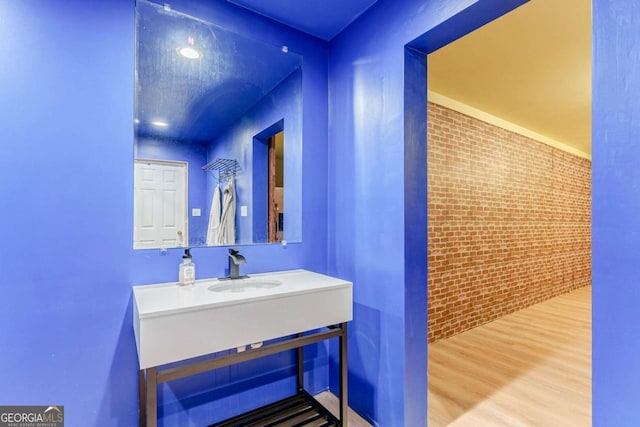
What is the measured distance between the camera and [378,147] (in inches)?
70.7

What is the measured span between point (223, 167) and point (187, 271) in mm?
660

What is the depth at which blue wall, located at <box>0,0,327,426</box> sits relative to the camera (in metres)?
1.30

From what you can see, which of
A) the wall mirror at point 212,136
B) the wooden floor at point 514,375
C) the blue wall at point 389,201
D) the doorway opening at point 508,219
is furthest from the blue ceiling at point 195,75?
the wooden floor at point 514,375

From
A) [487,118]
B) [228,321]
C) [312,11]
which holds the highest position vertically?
[312,11]

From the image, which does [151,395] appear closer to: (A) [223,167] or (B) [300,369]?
(B) [300,369]

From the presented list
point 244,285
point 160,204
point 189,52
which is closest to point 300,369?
point 244,285

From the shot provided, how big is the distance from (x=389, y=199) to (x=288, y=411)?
1.40m

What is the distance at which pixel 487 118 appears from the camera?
11.9 feet

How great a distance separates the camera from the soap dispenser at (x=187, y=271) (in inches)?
61.9

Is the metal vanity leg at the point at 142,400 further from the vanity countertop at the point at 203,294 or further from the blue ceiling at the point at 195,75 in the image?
the blue ceiling at the point at 195,75

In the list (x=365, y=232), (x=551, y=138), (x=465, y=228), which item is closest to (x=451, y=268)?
(x=465, y=228)

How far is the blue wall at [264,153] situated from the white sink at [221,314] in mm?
433

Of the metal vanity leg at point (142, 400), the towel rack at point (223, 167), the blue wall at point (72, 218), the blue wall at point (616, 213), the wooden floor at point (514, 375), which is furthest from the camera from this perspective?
the wooden floor at point (514, 375)

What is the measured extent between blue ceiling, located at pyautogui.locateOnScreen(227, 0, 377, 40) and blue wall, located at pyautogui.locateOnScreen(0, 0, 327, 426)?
78 centimetres
